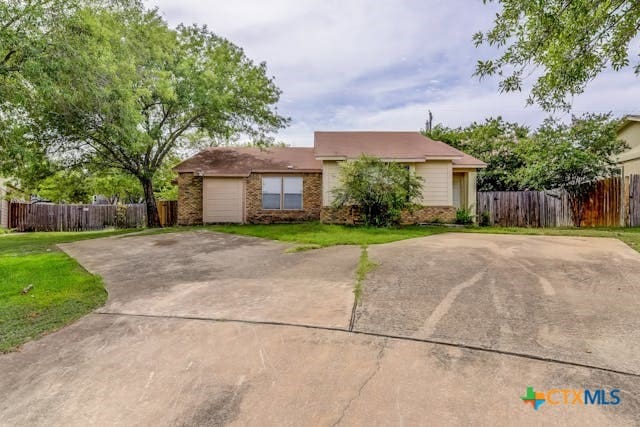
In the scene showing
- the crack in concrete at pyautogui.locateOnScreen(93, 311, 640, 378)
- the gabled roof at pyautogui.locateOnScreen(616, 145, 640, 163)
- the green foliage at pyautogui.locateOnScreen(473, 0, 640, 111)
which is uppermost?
the green foliage at pyautogui.locateOnScreen(473, 0, 640, 111)

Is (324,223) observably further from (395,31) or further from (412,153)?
(395,31)

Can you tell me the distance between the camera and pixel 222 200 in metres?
15.5

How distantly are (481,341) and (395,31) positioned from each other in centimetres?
832

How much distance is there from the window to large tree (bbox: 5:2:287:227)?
2.71 m

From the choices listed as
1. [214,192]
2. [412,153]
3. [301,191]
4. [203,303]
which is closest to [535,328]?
[203,303]

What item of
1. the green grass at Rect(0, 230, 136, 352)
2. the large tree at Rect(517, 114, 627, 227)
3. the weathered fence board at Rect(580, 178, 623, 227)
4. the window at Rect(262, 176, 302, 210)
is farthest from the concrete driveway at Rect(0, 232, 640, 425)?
the window at Rect(262, 176, 302, 210)

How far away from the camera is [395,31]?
8.78 metres

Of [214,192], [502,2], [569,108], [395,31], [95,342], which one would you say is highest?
[395,31]

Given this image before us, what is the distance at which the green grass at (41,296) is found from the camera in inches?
141

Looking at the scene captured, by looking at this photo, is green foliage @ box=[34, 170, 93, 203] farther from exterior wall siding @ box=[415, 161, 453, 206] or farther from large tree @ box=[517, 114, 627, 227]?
large tree @ box=[517, 114, 627, 227]

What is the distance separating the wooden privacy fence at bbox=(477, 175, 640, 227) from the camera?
1127 cm

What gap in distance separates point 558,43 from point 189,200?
14.4 meters

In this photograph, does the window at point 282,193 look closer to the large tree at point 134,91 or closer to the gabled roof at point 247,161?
the gabled roof at point 247,161

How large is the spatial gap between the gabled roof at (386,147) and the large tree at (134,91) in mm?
3276
